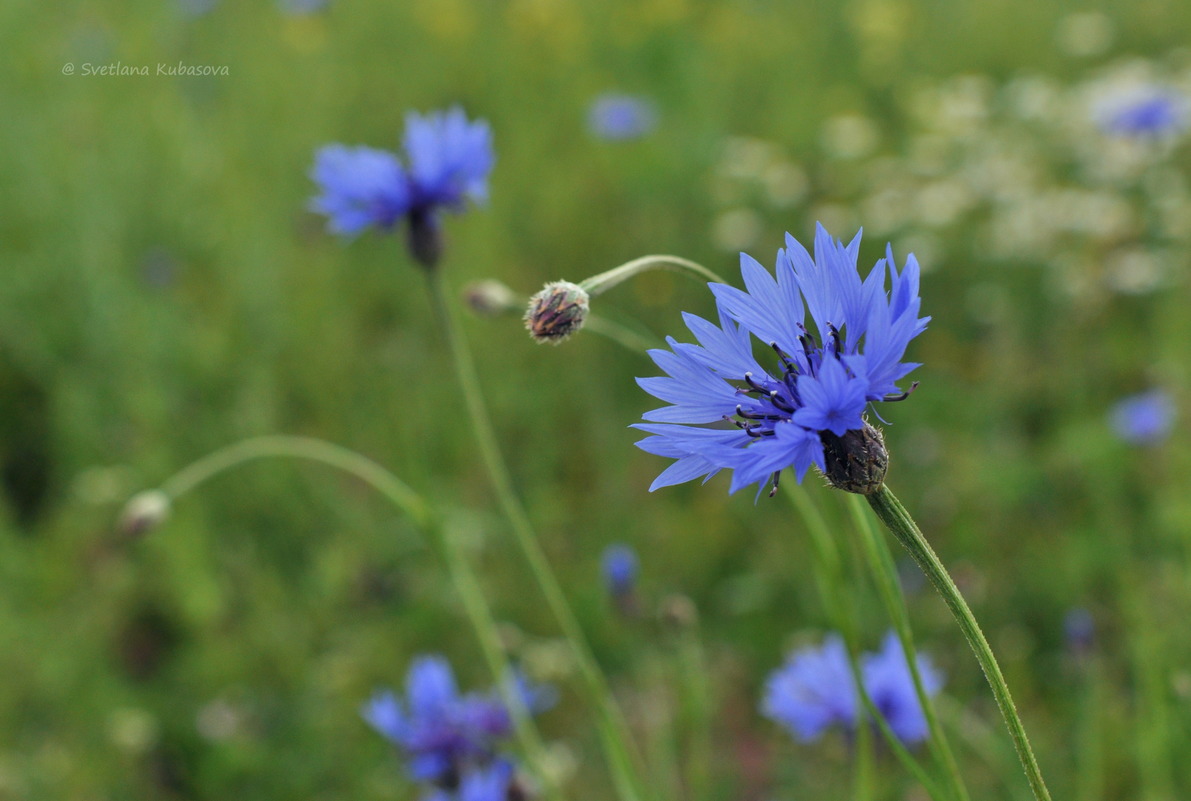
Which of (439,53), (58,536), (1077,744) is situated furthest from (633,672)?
(439,53)

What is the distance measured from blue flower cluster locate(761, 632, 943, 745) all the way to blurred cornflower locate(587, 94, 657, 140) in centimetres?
294

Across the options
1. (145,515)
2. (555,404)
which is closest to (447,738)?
(145,515)

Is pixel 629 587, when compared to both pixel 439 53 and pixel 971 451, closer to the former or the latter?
pixel 971 451

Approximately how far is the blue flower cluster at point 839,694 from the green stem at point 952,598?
2.54 feet

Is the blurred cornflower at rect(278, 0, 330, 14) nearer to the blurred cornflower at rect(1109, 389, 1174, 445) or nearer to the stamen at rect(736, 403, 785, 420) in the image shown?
the blurred cornflower at rect(1109, 389, 1174, 445)

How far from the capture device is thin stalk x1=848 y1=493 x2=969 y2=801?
2.75 feet

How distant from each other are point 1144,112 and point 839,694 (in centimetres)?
266

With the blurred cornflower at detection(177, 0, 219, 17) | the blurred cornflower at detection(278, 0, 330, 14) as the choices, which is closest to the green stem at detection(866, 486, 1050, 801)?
the blurred cornflower at detection(278, 0, 330, 14)

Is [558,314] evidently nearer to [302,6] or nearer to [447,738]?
[447,738]

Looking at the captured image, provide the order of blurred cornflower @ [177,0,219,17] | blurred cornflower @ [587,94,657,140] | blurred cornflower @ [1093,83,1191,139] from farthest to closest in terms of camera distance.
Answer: blurred cornflower @ [177,0,219,17] < blurred cornflower @ [587,94,657,140] < blurred cornflower @ [1093,83,1191,139]

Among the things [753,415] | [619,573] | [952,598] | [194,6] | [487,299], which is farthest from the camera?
[194,6]

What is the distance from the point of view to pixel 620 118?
4.13 metres

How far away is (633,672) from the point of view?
248 cm

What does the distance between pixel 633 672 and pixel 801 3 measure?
4373 millimetres
